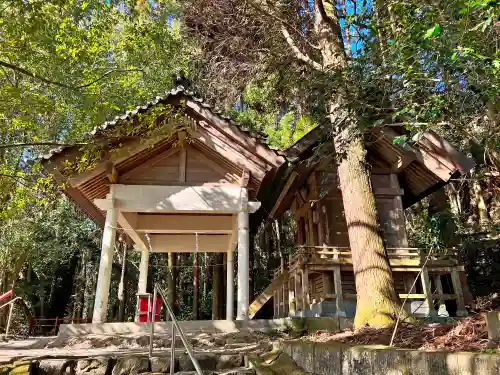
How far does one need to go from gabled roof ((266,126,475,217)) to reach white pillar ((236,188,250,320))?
7.64ft

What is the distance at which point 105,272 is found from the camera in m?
6.78

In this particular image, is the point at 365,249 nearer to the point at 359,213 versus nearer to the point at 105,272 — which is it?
the point at 359,213

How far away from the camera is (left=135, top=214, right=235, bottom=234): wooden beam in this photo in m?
9.67

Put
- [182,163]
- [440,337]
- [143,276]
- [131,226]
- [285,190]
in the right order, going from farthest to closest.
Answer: [285,190] < [143,276] < [131,226] < [182,163] < [440,337]

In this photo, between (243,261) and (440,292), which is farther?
(440,292)

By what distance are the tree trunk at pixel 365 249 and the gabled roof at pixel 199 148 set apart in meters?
1.56

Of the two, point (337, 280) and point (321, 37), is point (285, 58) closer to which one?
point (321, 37)

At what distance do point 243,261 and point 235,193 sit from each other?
1.34m

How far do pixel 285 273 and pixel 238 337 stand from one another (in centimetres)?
610

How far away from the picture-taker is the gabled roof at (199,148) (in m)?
7.18

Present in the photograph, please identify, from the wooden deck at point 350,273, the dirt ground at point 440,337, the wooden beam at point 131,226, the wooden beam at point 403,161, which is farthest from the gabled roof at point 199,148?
the wooden beam at point 403,161

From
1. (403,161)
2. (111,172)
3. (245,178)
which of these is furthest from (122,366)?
(403,161)

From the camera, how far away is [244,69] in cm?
1235

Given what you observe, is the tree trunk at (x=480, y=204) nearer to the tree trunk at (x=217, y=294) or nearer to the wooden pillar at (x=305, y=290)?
the wooden pillar at (x=305, y=290)
